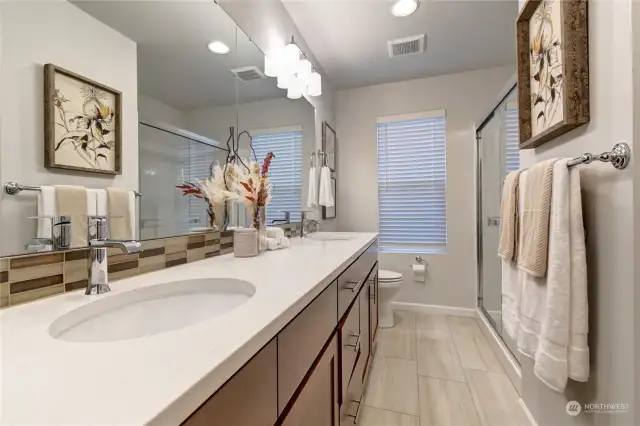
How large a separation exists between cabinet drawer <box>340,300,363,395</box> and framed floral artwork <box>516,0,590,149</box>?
104 cm

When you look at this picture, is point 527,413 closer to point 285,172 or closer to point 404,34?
point 285,172

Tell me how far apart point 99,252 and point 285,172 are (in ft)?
4.97

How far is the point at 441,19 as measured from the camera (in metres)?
2.12

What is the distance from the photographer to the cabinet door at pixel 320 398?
2.13 feet

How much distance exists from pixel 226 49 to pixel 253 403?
4.99ft

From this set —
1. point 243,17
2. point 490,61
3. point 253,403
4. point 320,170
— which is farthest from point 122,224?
point 490,61

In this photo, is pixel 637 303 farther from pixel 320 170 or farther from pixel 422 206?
pixel 422 206

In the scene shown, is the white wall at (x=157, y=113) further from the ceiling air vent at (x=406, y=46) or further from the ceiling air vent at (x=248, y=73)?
the ceiling air vent at (x=406, y=46)

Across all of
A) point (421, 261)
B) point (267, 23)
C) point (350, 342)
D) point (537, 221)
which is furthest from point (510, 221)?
point (421, 261)

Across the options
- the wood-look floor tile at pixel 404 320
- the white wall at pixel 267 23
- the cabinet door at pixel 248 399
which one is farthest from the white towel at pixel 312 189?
the cabinet door at pixel 248 399

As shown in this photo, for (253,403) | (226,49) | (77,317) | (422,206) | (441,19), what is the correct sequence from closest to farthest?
(253,403)
(77,317)
(226,49)
(441,19)
(422,206)

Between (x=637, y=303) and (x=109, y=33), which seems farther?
(x=109, y=33)

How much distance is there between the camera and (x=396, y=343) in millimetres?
2322

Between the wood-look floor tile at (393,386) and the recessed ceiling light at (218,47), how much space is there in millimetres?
1959
